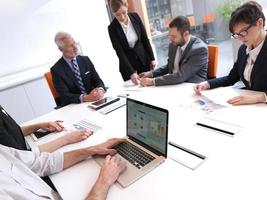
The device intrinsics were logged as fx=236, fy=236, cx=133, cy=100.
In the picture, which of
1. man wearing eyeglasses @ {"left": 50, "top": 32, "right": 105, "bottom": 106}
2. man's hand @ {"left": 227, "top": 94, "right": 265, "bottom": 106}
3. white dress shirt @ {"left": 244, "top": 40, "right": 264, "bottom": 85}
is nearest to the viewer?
man's hand @ {"left": 227, "top": 94, "right": 265, "bottom": 106}

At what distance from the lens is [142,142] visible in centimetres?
122

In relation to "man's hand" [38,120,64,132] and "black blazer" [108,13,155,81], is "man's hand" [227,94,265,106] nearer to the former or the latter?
"man's hand" [38,120,64,132]

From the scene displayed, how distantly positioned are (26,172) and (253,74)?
1.44m

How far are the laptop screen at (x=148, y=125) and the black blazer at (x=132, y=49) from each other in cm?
143

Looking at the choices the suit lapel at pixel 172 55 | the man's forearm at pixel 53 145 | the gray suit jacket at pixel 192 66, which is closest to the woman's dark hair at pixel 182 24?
the gray suit jacket at pixel 192 66

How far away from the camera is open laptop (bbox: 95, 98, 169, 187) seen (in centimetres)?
106

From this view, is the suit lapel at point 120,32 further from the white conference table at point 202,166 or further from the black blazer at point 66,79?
the white conference table at point 202,166

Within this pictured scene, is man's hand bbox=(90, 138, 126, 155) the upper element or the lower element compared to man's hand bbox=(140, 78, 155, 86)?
lower

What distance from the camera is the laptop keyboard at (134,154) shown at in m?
1.12

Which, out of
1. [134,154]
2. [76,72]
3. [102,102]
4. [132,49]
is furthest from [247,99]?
[76,72]

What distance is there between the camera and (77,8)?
401 centimetres

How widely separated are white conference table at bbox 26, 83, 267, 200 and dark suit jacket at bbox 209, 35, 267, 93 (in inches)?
4.2

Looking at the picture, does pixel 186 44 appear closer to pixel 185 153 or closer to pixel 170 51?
pixel 170 51

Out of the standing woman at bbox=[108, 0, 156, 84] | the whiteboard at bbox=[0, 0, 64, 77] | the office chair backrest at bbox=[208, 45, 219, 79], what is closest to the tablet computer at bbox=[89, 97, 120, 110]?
the standing woman at bbox=[108, 0, 156, 84]
